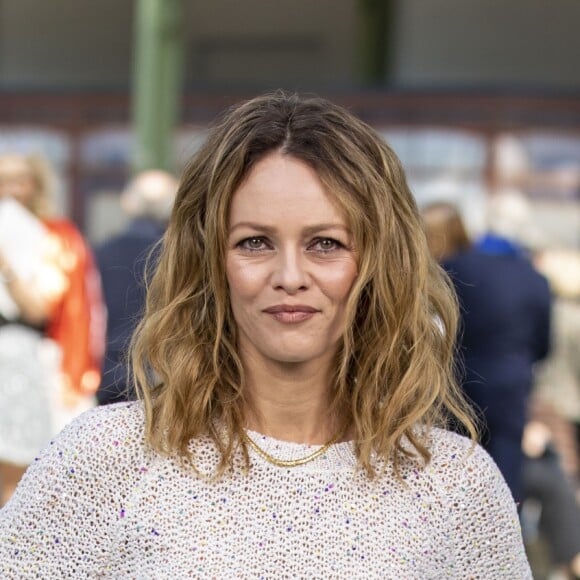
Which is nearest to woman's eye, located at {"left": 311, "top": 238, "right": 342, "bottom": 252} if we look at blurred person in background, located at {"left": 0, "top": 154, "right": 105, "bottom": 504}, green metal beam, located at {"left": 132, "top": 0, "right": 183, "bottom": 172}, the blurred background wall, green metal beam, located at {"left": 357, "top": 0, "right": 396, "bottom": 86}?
blurred person in background, located at {"left": 0, "top": 154, "right": 105, "bottom": 504}

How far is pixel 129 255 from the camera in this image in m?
4.71

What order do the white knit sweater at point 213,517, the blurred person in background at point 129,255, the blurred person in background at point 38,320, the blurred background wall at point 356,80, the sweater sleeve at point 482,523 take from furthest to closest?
the blurred background wall at point 356,80, the blurred person in background at point 38,320, the blurred person in background at point 129,255, the sweater sleeve at point 482,523, the white knit sweater at point 213,517

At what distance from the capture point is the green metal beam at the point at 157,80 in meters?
8.69

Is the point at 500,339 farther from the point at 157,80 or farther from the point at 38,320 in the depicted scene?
the point at 157,80

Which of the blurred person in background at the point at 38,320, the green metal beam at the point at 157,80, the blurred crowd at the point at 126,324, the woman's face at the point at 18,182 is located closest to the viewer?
the blurred crowd at the point at 126,324

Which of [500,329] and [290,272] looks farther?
[500,329]

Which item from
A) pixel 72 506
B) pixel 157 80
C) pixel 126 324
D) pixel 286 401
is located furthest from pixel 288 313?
pixel 157 80

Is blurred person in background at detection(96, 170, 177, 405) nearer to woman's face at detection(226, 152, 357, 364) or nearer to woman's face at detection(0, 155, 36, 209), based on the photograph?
woman's face at detection(0, 155, 36, 209)

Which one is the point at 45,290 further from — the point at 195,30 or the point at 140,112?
the point at 195,30

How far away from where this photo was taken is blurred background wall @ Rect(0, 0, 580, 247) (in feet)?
36.8

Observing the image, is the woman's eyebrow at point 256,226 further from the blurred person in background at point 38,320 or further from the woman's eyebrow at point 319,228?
the blurred person in background at point 38,320

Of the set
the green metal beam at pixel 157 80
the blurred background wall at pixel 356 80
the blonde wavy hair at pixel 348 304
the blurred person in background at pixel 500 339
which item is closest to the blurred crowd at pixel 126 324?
the blurred person in background at pixel 500 339

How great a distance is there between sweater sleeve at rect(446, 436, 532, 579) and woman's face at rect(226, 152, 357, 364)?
1.02 ft

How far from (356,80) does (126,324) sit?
30.9ft
